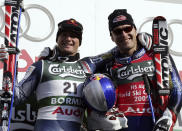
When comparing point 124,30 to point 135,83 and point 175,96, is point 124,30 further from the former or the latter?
point 175,96

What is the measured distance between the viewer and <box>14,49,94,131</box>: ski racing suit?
2713 millimetres

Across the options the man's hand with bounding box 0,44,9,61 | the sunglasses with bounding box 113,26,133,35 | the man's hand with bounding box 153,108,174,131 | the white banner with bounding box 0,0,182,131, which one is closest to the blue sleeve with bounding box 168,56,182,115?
the man's hand with bounding box 153,108,174,131

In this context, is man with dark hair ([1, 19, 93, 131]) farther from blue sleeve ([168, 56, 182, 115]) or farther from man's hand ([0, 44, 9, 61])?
blue sleeve ([168, 56, 182, 115])

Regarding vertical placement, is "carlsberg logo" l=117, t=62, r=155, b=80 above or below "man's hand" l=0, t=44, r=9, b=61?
below

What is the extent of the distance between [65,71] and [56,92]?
0.26m

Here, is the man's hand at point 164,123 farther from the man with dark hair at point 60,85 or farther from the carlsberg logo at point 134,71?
the man with dark hair at point 60,85

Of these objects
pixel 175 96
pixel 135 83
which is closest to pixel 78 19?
pixel 135 83

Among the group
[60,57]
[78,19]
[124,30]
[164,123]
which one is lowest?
[164,123]

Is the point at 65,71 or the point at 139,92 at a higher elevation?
the point at 65,71

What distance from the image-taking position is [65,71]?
2.88 metres

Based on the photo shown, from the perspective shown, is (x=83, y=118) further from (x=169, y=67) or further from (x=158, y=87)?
(x=169, y=67)

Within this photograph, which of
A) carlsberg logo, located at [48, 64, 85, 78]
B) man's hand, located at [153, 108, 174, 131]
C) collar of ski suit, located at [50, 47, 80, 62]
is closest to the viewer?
man's hand, located at [153, 108, 174, 131]

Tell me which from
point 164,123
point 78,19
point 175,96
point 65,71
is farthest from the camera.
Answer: point 78,19

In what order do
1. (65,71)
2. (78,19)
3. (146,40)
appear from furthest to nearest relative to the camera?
(78,19) → (146,40) → (65,71)
